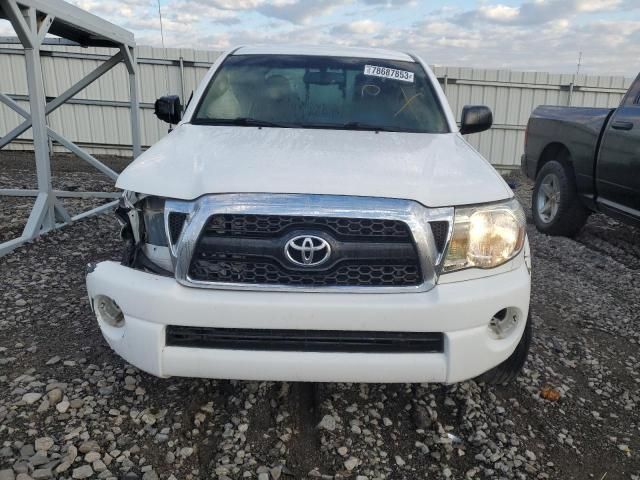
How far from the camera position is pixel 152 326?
6.55 feet

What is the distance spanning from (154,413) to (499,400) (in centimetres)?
170

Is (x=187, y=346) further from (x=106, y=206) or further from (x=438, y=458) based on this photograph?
(x=106, y=206)

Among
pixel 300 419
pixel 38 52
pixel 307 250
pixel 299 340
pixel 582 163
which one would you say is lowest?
pixel 300 419

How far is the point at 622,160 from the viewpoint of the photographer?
15.7 ft

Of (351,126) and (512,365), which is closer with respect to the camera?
(512,365)

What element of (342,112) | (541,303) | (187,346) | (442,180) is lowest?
(541,303)

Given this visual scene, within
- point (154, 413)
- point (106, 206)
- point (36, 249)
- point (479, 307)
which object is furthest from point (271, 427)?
point (106, 206)

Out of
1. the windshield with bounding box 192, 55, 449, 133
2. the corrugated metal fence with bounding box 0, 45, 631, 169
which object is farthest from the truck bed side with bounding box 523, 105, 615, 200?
the corrugated metal fence with bounding box 0, 45, 631, 169

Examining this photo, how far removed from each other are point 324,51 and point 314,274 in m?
2.36

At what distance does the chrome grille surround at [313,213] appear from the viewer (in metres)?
1.96

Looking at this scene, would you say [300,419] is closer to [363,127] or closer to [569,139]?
[363,127]

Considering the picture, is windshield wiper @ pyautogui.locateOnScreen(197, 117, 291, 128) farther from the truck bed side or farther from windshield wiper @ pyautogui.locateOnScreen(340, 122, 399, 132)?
the truck bed side

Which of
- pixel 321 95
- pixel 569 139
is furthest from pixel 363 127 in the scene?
pixel 569 139

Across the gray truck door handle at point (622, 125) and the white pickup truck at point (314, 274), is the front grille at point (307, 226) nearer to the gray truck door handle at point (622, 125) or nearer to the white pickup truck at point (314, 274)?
the white pickup truck at point (314, 274)
